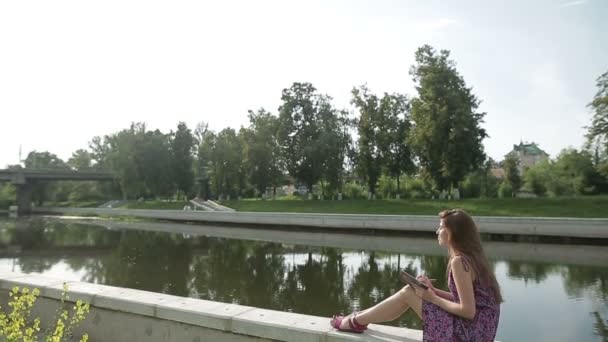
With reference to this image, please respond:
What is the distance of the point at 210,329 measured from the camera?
13.5 ft

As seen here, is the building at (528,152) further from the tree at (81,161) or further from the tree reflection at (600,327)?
the tree reflection at (600,327)

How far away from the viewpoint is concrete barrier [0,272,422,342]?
3.76 metres

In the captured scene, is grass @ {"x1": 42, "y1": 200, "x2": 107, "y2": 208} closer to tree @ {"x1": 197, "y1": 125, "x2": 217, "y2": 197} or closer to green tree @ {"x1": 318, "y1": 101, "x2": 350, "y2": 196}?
tree @ {"x1": 197, "y1": 125, "x2": 217, "y2": 197}

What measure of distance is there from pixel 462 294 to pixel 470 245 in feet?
1.29

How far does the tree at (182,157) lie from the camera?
52906 mm

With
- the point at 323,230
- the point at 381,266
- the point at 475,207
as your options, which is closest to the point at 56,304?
the point at 381,266

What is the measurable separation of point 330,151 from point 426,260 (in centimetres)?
2522

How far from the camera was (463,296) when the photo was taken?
3.28 metres

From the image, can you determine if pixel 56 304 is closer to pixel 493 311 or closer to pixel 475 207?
pixel 493 311

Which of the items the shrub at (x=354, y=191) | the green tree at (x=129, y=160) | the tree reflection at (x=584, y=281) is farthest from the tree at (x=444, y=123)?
the green tree at (x=129, y=160)

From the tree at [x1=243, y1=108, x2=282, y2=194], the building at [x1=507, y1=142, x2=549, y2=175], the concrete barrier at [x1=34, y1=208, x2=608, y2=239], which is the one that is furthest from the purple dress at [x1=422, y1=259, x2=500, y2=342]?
the building at [x1=507, y1=142, x2=549, y2=175]

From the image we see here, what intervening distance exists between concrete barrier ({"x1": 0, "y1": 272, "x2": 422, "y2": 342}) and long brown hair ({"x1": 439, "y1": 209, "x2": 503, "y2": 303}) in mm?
797

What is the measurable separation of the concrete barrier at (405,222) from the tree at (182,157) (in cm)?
1313

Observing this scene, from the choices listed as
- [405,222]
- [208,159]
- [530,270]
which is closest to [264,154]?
[208,159]
